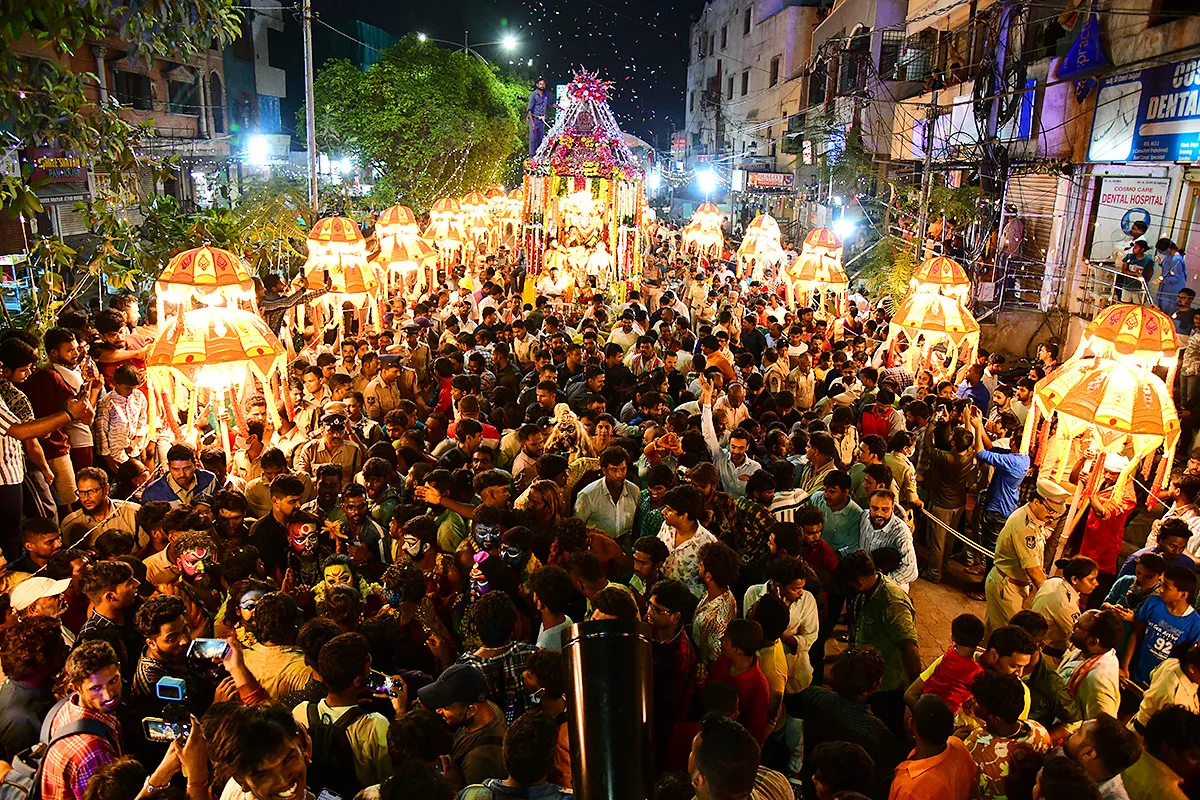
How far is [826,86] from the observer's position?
25719 millimetres

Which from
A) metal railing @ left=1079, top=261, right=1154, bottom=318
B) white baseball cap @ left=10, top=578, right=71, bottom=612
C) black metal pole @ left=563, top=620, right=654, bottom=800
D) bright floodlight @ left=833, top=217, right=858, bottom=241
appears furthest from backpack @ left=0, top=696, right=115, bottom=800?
bright floodlight @ left=833, top=217, right=858, bottom=241

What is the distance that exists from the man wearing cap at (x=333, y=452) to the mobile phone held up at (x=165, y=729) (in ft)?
9.44

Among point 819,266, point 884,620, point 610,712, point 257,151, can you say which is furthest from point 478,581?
point 257,151

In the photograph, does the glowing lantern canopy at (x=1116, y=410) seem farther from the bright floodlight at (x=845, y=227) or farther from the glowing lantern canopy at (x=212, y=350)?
the bright floodlight at (x=845, y=227)

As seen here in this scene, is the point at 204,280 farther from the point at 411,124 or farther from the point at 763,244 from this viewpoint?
the point at 411,124

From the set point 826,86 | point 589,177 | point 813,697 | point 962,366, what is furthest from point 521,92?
point 813,697

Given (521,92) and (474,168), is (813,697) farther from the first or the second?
(521,92)

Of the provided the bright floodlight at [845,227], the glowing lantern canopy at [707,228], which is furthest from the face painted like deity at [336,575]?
the bright floodlight at [845,227]

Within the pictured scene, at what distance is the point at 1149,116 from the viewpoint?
11367mm

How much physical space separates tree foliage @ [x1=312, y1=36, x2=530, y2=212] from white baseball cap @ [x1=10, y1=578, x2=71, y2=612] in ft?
67.2

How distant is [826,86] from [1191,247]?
16499 millimetres

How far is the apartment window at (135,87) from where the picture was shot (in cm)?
2183

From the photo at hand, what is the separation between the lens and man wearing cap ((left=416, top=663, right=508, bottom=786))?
314 cm

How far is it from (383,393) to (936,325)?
491cm
